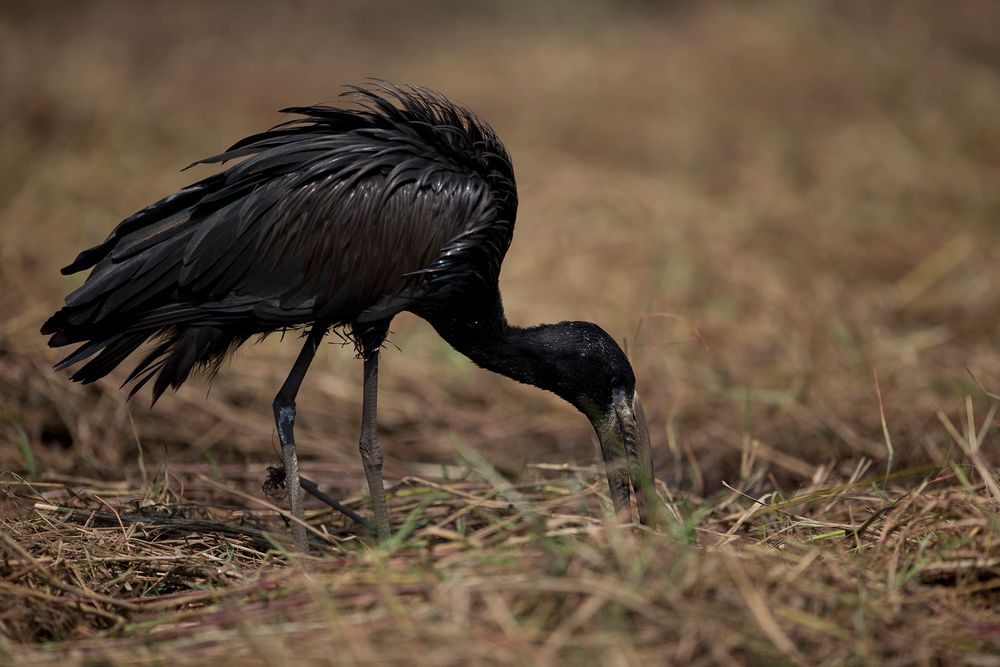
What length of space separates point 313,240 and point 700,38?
30.0 ft

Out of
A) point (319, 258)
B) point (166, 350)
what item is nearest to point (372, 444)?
point (319, 258)

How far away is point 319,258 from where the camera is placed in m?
3.60

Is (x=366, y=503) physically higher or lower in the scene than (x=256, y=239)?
lower

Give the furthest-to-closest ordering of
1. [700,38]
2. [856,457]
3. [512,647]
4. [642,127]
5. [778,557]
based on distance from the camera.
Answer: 1. [700,38]
2. [642,127]
3. [856,457]
4. [778,557]
5. [512,647]

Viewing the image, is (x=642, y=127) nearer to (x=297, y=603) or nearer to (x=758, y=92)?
(x=758, y=92)

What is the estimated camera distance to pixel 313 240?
3.59 meters

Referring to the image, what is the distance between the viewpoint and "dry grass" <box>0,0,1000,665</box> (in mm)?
2623

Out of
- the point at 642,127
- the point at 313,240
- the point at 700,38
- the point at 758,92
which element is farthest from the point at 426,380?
the point at 700,38

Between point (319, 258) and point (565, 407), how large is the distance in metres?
2.46

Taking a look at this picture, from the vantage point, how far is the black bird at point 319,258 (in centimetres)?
352

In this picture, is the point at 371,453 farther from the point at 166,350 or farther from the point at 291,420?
the point at 166,350

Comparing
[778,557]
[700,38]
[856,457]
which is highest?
[700,38]

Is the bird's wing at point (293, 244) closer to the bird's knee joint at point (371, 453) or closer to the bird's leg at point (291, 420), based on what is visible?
the bird's leg at point (291, 420)

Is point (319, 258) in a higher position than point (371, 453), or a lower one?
higher
